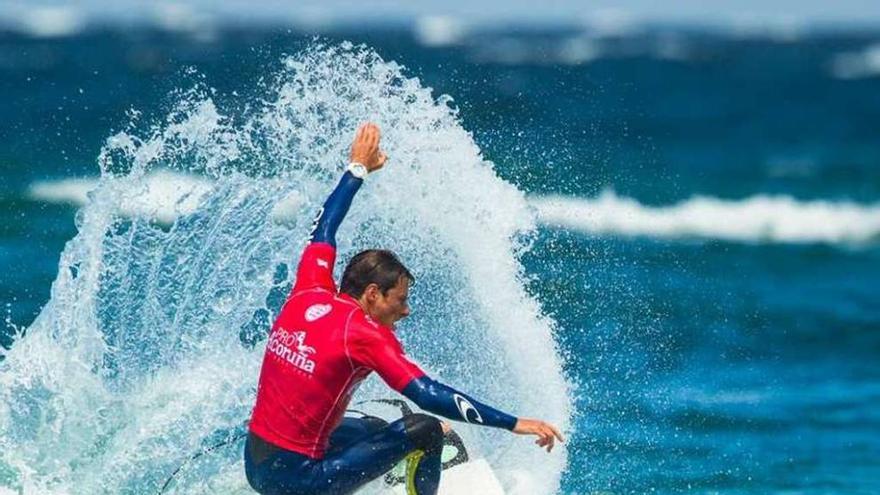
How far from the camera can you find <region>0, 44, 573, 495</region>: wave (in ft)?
35.1

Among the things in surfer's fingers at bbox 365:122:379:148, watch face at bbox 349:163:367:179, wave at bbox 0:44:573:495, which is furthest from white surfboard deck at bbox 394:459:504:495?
surfer's fingers at bbox 365:122:379:148

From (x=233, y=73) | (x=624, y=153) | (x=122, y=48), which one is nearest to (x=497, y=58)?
(x=122, y=48)

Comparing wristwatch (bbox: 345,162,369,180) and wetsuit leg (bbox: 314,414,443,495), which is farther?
wristwatch (bbox: 345,162,369,180)

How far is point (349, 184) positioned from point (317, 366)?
4.16ft

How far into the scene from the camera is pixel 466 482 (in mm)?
9477

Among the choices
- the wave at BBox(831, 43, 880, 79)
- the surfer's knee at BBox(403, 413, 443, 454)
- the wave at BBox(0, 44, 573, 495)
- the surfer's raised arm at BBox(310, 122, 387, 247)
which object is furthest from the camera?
the wave at BBox(831, 43, 880, 79)

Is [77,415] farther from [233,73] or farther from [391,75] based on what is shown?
[233,73]

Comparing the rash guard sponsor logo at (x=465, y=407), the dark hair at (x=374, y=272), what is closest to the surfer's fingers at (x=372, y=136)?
the dark hair at (x=374, y=272)

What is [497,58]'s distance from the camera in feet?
236

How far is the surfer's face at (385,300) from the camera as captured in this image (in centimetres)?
856

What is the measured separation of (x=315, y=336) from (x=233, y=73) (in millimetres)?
43265

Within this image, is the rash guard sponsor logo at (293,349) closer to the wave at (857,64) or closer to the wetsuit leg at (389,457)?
the wetsuit leg at (389,457)

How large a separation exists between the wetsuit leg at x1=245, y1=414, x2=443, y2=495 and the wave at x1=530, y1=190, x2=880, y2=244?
597 inches

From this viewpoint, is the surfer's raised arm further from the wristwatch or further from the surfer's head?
the surfer's head
